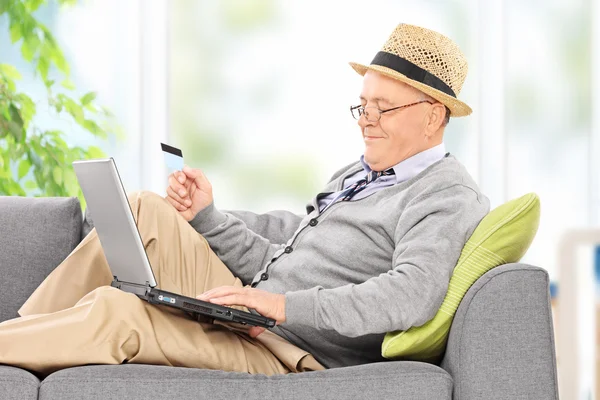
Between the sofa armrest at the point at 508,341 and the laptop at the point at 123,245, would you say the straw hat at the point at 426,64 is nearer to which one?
the sofa armrest at the point at 508,341

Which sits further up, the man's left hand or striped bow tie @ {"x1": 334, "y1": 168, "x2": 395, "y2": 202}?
striped bow tie @ {"x1": 334, "y1": 168, "x2": 395, "y2": 202}

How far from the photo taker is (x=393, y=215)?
6.34ft

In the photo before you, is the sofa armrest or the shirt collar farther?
the shirt collar

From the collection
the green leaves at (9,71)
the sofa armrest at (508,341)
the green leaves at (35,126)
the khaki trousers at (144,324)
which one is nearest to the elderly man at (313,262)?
the khaki trousers at (144,324)

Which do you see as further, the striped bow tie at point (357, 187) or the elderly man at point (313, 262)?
the striped bow tie at point (357, 187)

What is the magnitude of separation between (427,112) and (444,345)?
62 centimetres

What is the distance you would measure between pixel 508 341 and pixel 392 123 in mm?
667

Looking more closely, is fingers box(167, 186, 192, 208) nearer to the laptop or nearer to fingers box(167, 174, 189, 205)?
fingers box(167, 174, 189, 205)

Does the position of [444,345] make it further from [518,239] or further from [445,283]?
[518,239]

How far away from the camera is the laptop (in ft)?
5.42

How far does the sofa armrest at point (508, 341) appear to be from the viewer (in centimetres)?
162

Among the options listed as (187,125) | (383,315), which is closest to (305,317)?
(383,315)

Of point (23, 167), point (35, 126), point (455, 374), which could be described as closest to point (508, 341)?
point (455, 374)

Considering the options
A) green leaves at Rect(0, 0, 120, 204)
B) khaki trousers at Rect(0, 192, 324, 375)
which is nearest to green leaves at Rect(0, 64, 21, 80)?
green leaves at Rect(0, 0, 120, 204)
